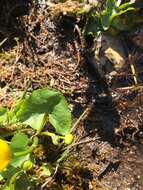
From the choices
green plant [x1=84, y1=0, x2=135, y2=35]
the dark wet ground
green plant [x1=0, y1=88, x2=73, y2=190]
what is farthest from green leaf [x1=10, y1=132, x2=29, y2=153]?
green plant [x1=84, y1=0, x2=135, y2=35]

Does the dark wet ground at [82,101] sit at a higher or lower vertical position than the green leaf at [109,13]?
lower

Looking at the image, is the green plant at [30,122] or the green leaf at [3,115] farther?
the green leaf at [3,115]

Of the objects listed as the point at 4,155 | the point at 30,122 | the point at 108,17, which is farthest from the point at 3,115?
the point at 108,17

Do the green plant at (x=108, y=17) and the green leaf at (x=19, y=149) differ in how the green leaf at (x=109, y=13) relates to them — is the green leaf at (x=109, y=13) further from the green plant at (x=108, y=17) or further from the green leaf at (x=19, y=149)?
the green leaf at (x=19, y=149)

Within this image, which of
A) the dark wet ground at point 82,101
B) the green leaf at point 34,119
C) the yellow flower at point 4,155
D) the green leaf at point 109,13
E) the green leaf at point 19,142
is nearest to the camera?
the yellow flower at point 4,155

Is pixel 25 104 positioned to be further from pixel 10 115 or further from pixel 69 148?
pixel 69 148

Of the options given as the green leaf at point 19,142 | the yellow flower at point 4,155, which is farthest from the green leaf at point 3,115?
the yellow flower at point 4,155

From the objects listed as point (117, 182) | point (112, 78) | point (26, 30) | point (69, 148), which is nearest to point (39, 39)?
point (26, 30)

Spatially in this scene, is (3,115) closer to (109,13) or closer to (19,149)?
(19,149)
